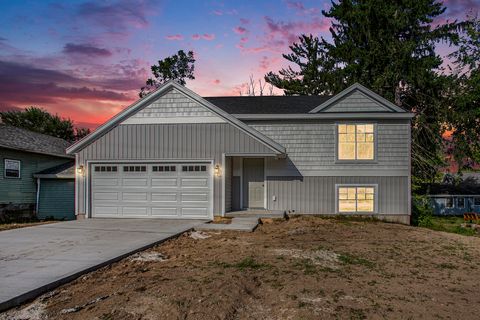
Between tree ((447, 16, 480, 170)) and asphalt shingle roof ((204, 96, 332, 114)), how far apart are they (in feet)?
46.3

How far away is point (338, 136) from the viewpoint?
15711 millimetres

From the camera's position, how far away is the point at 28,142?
2100 cm

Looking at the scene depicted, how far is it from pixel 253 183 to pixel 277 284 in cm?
1024

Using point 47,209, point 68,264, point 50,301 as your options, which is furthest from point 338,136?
point 47,209

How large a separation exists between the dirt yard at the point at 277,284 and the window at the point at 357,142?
20.7 feet

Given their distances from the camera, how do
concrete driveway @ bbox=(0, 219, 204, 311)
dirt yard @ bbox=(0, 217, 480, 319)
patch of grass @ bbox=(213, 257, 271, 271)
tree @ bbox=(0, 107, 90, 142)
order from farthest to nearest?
tree @ bbox=(0, 107, 90, 142) < patch of grass @ bbox=(213, 257, 271, 271) < concrete driveway @ bbox=(0, 219, 204, 311) < dirt yard @ bbox=(0, 217, 480, 319)

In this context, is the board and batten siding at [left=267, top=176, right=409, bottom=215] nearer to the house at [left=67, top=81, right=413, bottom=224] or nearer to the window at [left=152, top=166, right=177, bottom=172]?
the house at [left=67, top=81, right=413, bottom=224]

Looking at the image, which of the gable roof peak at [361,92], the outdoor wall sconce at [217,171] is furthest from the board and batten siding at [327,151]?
the outdoor wall sconce at [217,171]

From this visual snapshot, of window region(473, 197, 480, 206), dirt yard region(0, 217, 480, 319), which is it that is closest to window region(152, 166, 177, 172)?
dirt yard region(0, 217, 480, 319)

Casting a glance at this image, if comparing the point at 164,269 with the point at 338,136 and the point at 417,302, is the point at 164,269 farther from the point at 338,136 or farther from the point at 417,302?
the point at 338,136

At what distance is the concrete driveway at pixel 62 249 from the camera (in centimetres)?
558

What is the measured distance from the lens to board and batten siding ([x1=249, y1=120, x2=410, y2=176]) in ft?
50.8

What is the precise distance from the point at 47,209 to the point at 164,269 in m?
16.7

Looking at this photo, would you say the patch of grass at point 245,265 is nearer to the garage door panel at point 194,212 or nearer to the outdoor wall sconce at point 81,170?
the garage door panel at point 194,212
